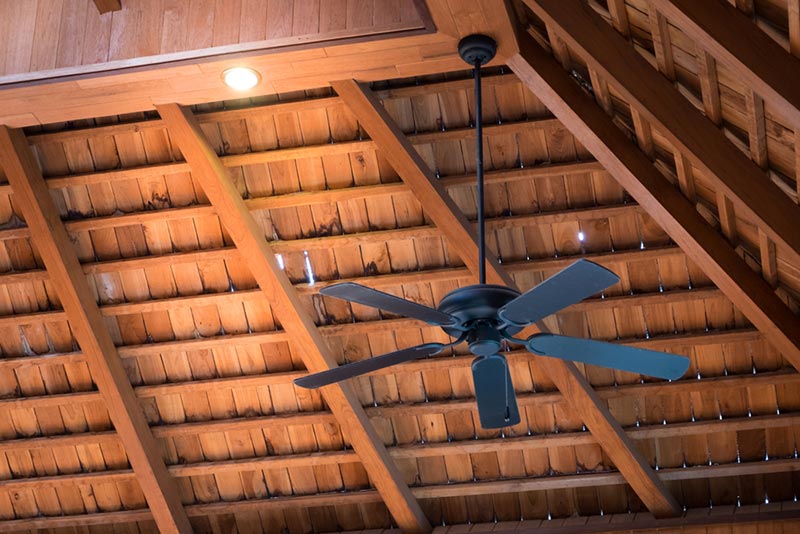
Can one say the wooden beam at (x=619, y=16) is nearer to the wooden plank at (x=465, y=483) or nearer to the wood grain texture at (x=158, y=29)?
the wood grain texture at (x=158, y=29)

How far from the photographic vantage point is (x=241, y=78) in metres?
4.79

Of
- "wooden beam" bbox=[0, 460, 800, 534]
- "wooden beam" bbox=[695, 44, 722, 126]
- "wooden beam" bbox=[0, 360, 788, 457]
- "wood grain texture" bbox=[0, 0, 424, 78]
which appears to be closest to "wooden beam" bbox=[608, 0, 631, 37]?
"wooden beam" bbox=[695, 44, 722, 126]

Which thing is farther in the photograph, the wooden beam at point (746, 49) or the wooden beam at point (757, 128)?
the wooden beam at point (757, 128)

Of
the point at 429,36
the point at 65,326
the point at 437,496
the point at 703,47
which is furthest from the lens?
the point at 437,496

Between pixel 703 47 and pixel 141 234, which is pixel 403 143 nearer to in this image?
pixel 141 234

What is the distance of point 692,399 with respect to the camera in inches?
267

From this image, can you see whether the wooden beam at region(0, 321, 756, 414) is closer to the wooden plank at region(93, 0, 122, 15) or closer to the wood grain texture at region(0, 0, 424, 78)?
the wood grain texture at region(0, 0, 424, 78)

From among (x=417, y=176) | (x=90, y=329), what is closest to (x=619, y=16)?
(x=417, y=176)

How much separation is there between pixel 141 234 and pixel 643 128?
3479 mm

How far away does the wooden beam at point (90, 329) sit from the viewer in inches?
236

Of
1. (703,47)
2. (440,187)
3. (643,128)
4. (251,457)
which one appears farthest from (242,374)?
(703,47)


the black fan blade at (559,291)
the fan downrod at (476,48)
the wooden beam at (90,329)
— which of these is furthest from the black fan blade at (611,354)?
the wooden beam at (90,329)

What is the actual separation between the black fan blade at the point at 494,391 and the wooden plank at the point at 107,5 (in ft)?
7.84

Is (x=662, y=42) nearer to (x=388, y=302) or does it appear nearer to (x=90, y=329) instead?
(x=388, y=302)
